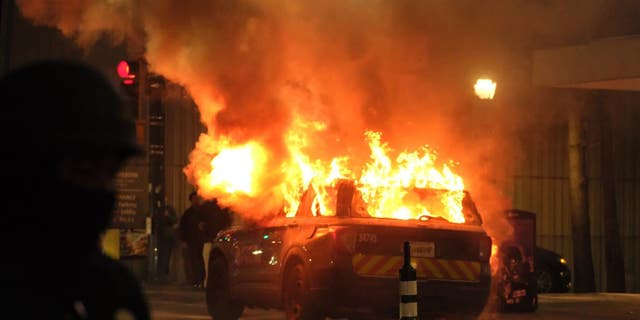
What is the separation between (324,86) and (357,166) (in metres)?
1.45

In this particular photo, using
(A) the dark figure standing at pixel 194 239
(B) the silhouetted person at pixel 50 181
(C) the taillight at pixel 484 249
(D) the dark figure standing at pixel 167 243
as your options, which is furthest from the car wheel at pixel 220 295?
(B) the silhouetted person at pixel 50 181

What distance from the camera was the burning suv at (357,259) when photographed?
12.1 m

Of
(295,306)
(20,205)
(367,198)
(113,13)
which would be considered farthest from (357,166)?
(20,205)

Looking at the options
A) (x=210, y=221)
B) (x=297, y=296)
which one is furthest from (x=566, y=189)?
(x=297, y=296)

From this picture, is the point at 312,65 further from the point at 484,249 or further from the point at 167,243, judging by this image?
the point at 167,243

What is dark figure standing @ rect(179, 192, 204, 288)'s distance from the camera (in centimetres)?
2025

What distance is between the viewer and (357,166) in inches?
563

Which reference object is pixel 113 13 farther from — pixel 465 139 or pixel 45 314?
pixel 45 314

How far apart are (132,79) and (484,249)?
15.8ft

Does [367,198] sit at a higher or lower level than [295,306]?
higher

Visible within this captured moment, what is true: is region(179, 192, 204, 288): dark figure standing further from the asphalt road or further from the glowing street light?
the glowing street light

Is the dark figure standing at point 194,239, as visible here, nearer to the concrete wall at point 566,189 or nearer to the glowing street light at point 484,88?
the glowing street light at point 484,88

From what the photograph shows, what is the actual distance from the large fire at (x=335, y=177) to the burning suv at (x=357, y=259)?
72mm

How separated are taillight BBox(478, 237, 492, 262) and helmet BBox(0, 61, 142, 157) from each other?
36.6 feet
